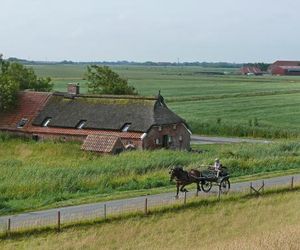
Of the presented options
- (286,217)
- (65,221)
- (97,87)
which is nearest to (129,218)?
(65,221)

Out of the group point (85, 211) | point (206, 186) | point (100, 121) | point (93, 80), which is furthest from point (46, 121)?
point (85, 211)

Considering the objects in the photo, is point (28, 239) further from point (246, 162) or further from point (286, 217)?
Answer: point (246, 162)

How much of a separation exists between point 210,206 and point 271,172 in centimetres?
1018

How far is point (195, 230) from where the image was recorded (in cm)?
2177

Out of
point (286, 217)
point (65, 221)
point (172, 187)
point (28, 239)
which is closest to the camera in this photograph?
point (28, 239)

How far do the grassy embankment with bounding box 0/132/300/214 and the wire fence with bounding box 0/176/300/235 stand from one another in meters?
1.08

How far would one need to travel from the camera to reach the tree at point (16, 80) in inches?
2135

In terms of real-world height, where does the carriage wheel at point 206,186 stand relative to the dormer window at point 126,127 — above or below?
above

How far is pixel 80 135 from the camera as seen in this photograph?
160 ft

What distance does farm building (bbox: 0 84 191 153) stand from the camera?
154 feet

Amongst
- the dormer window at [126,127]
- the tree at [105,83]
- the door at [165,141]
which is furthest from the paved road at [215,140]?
the dormer window at [126,127]

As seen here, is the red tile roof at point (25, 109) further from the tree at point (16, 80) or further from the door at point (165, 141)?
the door at point (165, 141)

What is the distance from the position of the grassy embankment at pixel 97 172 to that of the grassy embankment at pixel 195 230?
3.74 m

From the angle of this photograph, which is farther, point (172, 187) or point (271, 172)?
point (271, 172)
